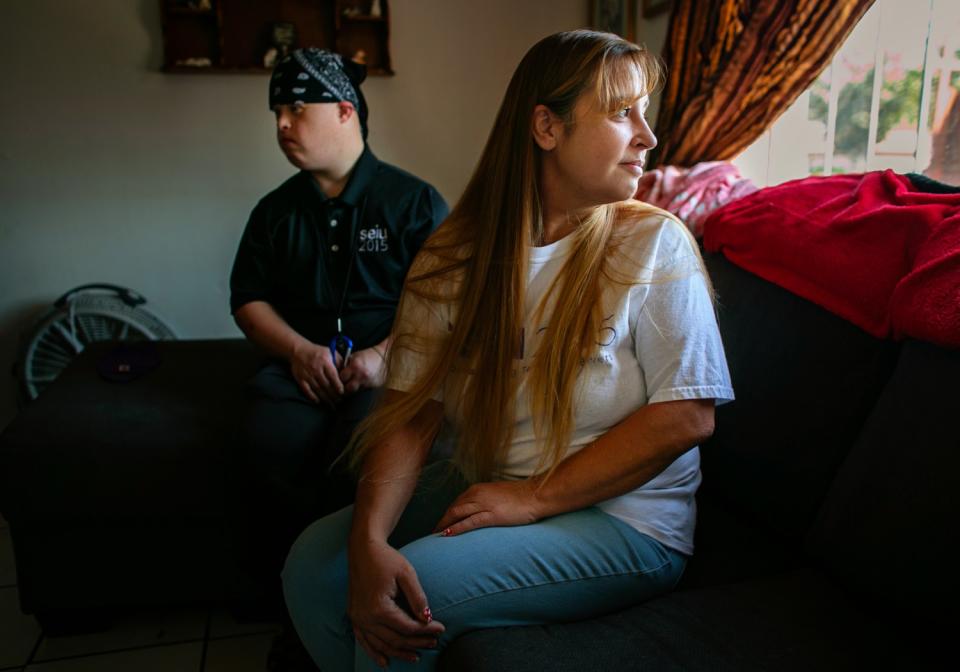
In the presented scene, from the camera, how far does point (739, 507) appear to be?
1.37 metres

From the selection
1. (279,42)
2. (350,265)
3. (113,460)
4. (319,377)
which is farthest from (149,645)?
(279,42)

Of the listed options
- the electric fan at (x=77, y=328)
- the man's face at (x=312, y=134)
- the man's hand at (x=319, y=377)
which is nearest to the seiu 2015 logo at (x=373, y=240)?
the man's face at (x=312, y=134)

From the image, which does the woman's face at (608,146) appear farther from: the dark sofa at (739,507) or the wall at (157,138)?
the wall at (157,138)

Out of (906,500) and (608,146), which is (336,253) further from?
(906,500)

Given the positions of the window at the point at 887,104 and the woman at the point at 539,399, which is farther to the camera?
the window at the point at 887,104

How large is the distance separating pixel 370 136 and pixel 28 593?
6.76 feet

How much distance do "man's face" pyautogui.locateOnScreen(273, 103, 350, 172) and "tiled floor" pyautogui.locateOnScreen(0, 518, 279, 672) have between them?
3.71 feet

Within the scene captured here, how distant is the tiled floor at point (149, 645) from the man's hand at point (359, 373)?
591 mm

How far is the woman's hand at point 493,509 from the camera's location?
104cm

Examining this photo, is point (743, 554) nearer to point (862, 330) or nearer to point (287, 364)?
point (862, 330)

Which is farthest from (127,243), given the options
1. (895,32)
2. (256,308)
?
(895,32)

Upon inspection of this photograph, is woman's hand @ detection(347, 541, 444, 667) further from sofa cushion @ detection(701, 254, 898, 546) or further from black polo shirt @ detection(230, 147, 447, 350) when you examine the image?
black polo shirt @ detection(230, 147, 447, 350)

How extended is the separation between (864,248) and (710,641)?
28.6 inches

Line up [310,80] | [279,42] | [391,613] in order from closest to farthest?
[391,613] → [310,80] → [279,42]
